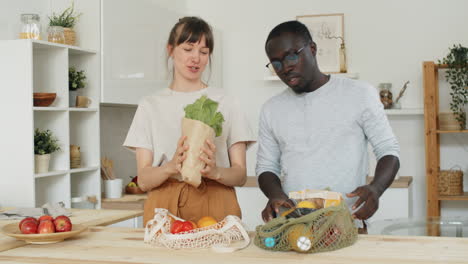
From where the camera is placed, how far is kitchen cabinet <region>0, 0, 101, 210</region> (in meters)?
2.94

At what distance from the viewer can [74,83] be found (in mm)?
3299

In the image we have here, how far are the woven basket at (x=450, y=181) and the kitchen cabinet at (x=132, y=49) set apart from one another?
6.41 ft

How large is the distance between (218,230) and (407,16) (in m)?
3.39

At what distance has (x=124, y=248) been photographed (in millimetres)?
1718

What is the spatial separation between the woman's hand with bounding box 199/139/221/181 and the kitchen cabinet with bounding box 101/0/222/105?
1.55 metres

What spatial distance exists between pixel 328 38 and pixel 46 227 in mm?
3310

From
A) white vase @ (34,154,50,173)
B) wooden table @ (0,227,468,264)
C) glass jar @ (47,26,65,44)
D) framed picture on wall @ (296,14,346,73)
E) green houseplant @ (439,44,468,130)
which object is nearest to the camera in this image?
wooden table @ (0,227,468,264)

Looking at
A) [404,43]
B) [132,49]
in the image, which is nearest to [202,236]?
[132,49]

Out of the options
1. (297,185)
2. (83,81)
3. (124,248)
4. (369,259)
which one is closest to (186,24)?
(297,185)

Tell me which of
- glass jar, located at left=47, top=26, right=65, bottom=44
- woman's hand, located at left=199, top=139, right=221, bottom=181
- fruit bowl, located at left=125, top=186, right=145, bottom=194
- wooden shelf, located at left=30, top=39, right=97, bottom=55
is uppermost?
glass jar, located at left=47, top=26, right=65, bottom=44

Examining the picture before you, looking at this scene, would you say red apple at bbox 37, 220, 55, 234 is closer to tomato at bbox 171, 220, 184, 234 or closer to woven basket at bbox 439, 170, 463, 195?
tomato at bbox 171, 220, 184, 234

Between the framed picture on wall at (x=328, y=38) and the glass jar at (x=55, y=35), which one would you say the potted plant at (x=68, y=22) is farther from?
the framed picture on wall at (x=328, y=38)

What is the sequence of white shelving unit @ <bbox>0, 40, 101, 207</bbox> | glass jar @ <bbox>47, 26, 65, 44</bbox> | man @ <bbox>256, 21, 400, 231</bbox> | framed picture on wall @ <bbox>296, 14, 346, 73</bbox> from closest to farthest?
1. man @ <bbox>256, 21, 400, 231</bbox>
2. white shelving unit @ <bbox>0, 40, 101, 207</bbox>
3. glass jar @ <bbox>47, 26, 65, 44</bbox>
4. framed picture on wall @ <bbox>296, 14, 346, 73</bbox>

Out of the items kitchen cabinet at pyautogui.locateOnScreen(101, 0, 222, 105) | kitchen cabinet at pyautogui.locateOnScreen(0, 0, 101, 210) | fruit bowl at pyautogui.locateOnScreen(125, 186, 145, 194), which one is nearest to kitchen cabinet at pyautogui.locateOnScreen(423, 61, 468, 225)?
kitchen cabinet at pyautogui.locateOnScreen(101, 0, 222, 105)
